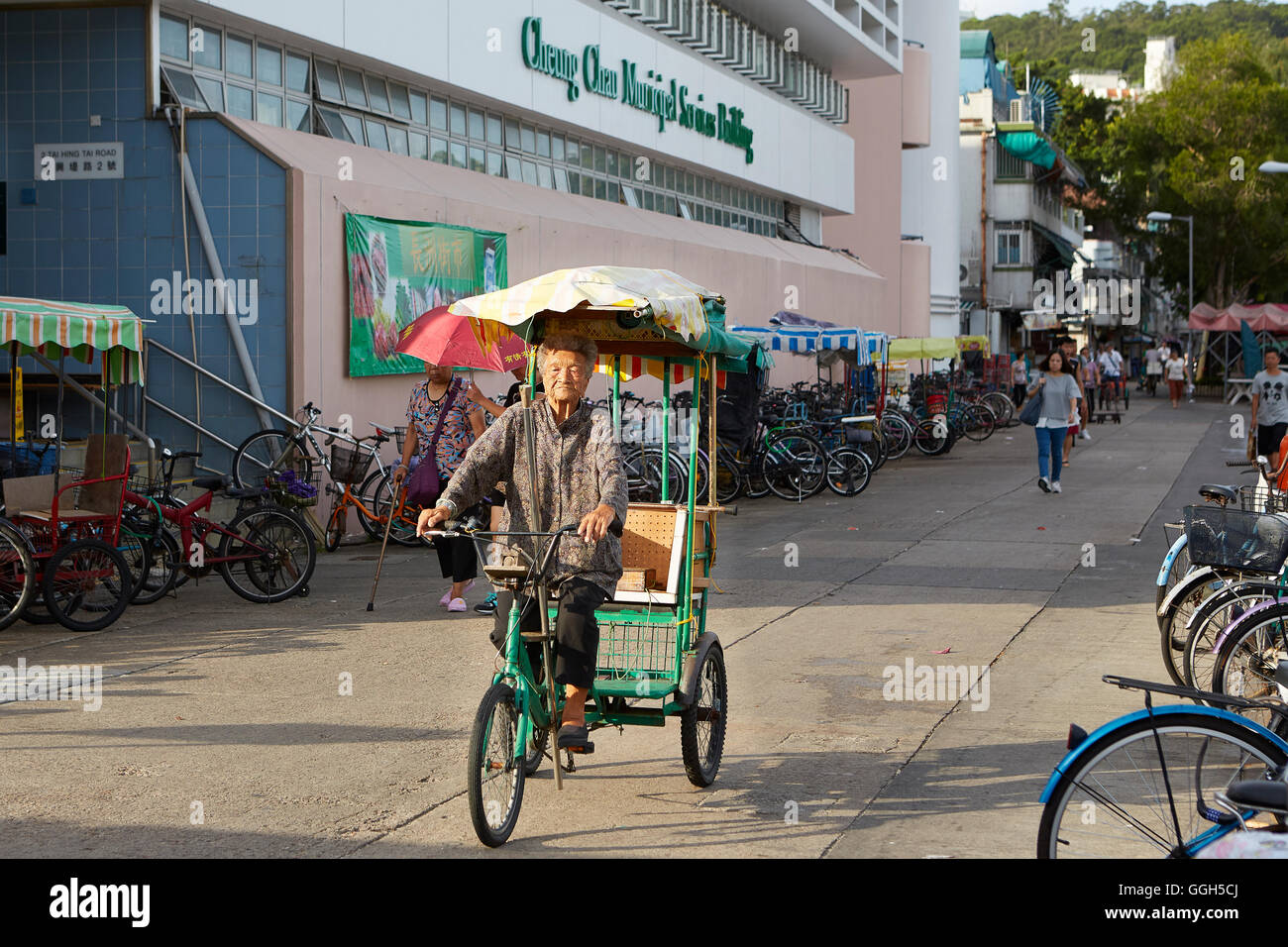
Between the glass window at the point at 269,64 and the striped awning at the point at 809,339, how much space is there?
7.81m

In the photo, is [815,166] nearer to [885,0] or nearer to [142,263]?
[885,0]

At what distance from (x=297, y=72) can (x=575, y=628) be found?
12.7m

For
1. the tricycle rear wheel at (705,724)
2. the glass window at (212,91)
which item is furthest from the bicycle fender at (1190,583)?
the glass window at (212,91)

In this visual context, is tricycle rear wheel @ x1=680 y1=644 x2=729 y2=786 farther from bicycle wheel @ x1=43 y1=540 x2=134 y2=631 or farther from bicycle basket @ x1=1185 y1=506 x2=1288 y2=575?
bicycle wheel @ x1=43 y1=540 x2=134 y2=631

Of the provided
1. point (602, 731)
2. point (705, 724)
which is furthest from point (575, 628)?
point (602, 731)

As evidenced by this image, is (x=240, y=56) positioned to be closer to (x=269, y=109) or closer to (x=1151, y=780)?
(x=269, y=109)

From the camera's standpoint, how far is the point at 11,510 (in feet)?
33.5

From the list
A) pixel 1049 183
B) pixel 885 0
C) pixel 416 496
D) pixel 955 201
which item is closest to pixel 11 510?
pixel 416 496

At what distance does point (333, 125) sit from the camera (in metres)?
17.4

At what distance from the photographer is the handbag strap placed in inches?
427

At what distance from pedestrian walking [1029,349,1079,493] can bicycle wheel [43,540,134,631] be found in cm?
1278

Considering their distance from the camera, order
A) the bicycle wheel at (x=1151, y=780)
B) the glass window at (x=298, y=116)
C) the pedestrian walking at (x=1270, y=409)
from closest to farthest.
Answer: the bicycle wheel at (x=1151, y=780) → the glass window at (x=298, y=116) → the pedestrian walking at (x=1270, y=409)

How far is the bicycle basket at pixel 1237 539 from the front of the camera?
7.22 metres

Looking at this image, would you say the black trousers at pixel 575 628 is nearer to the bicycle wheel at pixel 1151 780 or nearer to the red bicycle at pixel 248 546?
the bicycle wheel at pixel 1151 780
